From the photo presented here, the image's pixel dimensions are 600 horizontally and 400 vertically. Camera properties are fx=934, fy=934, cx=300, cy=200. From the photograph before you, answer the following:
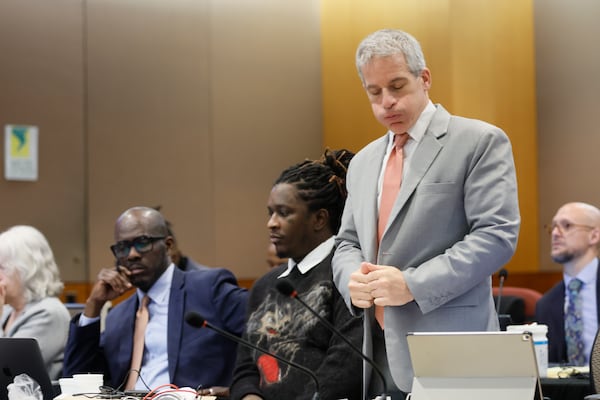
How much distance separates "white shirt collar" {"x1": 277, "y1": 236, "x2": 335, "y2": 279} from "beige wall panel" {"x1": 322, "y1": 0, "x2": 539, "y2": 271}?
3475 millimetres

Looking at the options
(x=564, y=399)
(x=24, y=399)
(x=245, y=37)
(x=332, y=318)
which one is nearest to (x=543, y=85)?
(x=245, y=37)

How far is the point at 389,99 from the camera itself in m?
2.47

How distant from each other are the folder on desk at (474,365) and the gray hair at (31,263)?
2778 millimetres

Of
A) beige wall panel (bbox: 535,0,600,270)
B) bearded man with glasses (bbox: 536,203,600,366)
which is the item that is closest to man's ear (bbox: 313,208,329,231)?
bearded man with glasses (bbox: 536,203,600,366)

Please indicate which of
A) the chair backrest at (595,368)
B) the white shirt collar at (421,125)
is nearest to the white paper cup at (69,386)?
the white shirt collar at (421,125)

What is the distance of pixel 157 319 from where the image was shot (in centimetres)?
375

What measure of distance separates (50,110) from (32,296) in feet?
8.31

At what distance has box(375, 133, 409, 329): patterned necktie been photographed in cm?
249

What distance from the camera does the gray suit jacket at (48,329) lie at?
4.15 m

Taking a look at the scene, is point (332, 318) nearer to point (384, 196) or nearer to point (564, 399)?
point (384, 196)

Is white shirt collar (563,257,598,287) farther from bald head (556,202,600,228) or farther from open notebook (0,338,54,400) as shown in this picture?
open notebook (0,338,54,400)

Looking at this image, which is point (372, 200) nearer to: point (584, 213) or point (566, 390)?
point (566, 390)

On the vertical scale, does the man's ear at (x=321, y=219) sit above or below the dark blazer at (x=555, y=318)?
above

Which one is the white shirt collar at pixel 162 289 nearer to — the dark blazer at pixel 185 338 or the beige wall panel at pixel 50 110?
the dark blazer at pixel 185 338
